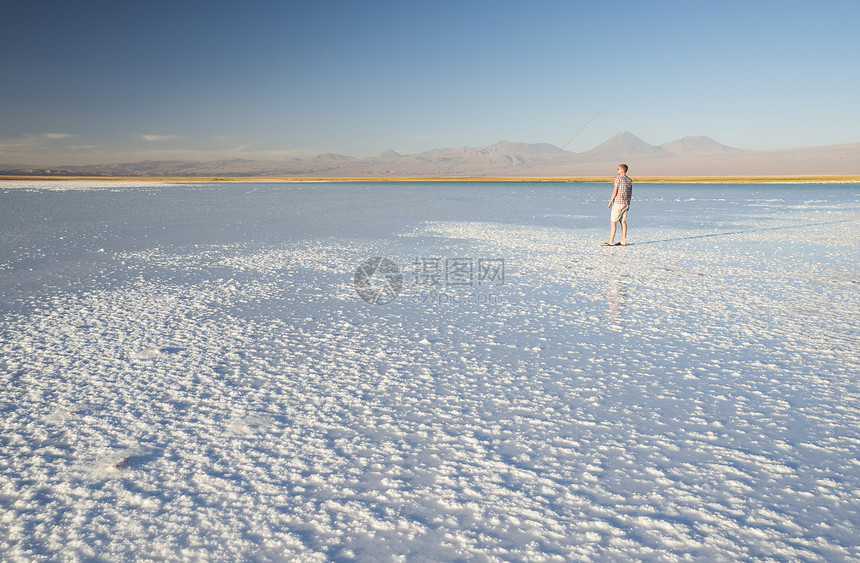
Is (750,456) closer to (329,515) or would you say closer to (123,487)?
(329,515)

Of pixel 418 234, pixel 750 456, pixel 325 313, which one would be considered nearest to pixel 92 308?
pixel 325 313

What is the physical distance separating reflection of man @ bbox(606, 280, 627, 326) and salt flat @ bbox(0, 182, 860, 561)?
5 centimetres

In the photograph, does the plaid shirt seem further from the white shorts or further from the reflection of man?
the reflection of man

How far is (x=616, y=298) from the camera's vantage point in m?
6.60

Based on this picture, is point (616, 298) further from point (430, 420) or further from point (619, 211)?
point (619, 211)

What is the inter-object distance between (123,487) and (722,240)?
13.1 metres

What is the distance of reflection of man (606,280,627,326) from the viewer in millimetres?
5688

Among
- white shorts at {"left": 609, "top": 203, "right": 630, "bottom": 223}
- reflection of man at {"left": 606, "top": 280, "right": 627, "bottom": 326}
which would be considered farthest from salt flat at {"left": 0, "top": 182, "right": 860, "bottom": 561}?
white shorts at {"left": 609, "top": 203, "right": 630, "bottom": 223}

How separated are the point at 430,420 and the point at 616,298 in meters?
4.04

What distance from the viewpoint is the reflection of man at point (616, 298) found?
5688 millimetres

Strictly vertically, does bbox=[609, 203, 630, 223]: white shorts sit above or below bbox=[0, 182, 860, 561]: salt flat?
above

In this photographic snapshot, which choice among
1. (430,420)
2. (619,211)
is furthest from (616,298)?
(619,211)

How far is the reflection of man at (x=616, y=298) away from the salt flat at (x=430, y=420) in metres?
0.05

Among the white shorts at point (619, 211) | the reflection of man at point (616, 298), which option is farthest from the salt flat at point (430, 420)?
the white shorts at point (619, 211)
